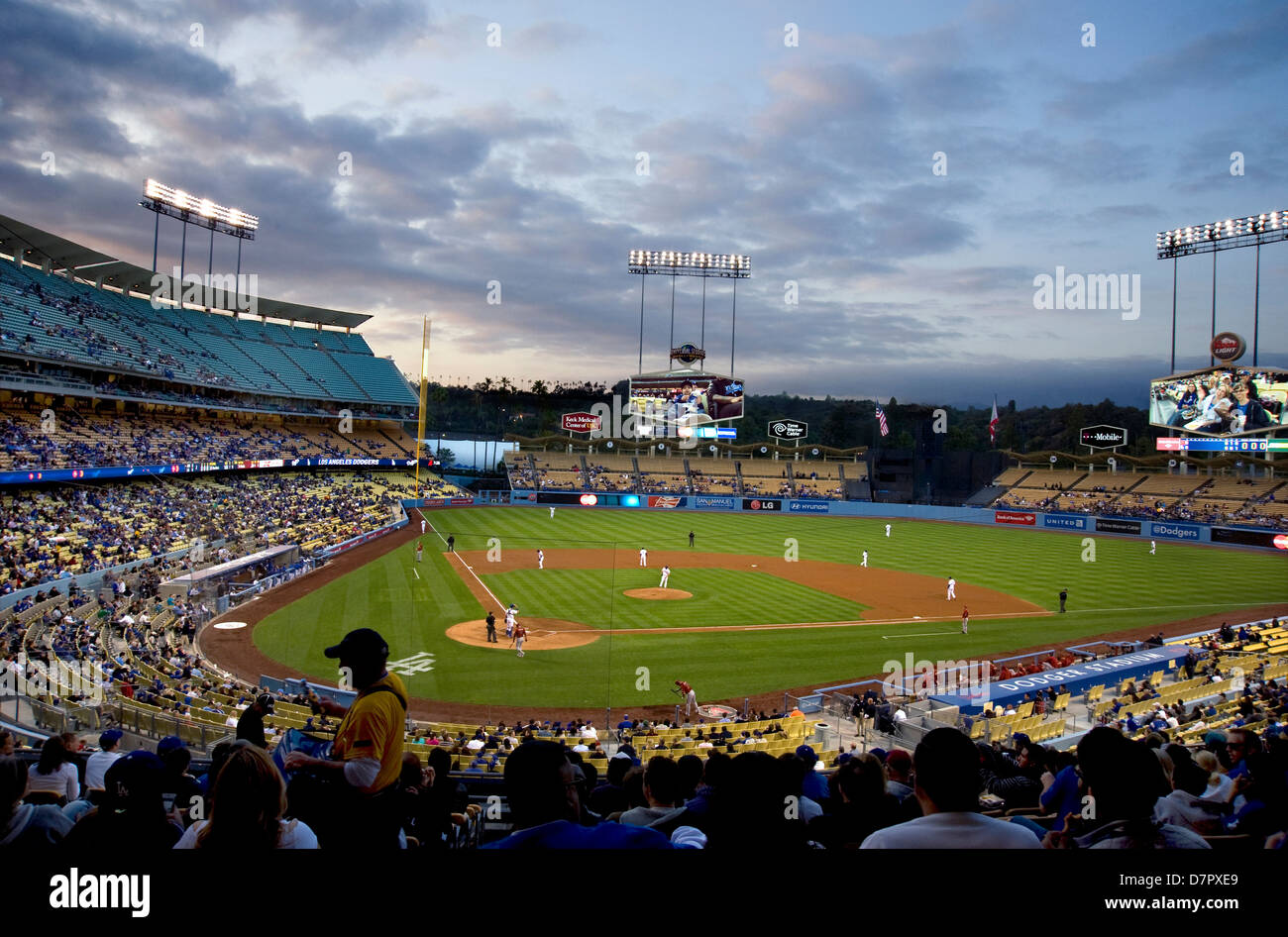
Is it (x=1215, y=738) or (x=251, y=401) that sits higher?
(x=251, y=401)

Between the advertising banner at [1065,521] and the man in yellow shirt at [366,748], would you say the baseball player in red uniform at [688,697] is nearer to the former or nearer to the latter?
the man in yellow shirt at [366,748]

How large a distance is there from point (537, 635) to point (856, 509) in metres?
51.9

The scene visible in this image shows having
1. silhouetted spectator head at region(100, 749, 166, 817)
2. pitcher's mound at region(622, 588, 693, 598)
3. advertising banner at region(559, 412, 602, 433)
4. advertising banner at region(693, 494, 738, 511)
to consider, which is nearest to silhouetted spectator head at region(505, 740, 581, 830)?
silhouetted spectator head at region(100, 749, 166, 817)

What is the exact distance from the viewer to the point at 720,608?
3127cm

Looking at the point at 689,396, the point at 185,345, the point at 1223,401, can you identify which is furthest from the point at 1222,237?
the point at 185,345

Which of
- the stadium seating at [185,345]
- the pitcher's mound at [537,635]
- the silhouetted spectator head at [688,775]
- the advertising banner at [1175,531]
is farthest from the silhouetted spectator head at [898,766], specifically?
the advertising banner at [1175,531]

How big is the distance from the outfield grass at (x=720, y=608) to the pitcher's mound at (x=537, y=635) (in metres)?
0.55

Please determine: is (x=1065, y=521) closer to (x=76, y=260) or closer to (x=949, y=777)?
(x=949, y=777)

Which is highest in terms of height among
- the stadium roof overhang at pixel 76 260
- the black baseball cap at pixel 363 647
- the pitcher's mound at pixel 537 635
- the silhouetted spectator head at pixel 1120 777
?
the stadium roof overhang at pixel 76 260

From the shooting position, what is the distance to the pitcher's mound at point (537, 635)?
2494 cm
